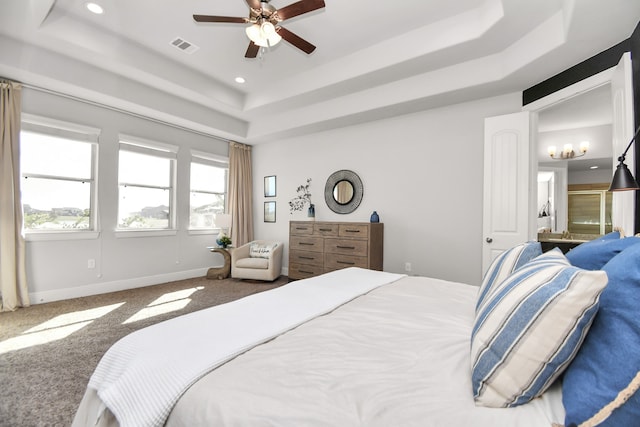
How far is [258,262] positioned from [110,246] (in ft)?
6.91

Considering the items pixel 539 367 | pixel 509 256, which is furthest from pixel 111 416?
pixel 509 256

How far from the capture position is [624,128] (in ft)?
7.17

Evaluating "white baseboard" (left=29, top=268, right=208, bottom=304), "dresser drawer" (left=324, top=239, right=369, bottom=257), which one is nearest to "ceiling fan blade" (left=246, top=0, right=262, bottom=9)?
"dresser drawer" (left=324, top=239, right=369, bottom=257)

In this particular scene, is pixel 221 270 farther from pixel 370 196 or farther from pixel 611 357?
pixel 611 357

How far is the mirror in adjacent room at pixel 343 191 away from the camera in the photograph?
14.9 ft

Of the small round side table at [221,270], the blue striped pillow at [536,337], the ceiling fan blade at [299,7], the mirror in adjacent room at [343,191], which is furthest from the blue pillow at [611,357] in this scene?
the small round side table at [221,270]

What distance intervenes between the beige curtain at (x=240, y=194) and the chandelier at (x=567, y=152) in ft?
17.1

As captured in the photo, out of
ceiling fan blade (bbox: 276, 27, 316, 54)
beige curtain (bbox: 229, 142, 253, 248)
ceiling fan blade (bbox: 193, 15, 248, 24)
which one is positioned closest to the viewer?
ceiling fan blade (bbox: 193, 15, 248, 24)

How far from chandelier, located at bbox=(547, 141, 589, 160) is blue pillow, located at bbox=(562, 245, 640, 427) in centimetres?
431

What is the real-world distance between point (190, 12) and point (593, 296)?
146 inches

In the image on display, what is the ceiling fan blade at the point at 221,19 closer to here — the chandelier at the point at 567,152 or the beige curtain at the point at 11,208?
the beige curtain at the point at 11,208

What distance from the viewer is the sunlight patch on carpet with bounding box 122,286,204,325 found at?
304cm

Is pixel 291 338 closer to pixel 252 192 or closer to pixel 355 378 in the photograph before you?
pixel 355 378

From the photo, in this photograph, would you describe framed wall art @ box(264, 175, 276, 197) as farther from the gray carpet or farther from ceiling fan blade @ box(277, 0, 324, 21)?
ceiling fan blade @ box(277, 0, 324, 21)
